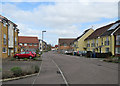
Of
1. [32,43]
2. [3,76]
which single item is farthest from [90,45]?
[3,76]

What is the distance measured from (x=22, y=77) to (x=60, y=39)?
8348 cm

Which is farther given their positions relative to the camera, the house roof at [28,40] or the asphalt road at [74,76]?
the house roof at [28,40]

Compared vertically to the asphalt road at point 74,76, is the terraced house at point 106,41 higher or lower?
higher

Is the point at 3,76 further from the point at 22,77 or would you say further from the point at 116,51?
the point at 116,51

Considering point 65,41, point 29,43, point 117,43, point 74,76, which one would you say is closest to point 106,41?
point 117,43

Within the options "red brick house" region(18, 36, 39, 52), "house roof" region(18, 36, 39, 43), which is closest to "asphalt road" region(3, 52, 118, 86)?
"red brick house" region(18, 36, 39, 52)

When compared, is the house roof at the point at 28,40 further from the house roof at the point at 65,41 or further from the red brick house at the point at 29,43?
the house roof at the point at 65,41

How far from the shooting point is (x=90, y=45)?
5147 centimetres

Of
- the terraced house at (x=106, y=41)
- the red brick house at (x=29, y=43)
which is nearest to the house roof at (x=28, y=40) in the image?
the red brick house at (x=29, y=43)

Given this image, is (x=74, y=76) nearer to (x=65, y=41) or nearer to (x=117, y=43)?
(x=117, y=43)

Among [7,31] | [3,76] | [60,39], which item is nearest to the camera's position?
[3,76]

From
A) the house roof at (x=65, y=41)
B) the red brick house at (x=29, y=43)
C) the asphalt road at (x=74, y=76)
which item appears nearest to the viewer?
the asphalt road at (x=74, y=76)

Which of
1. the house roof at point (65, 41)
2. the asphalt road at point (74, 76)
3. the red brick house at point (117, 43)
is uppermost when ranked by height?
the house roof at point (65, 41)

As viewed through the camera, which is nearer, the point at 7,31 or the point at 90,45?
the point at 7,31
